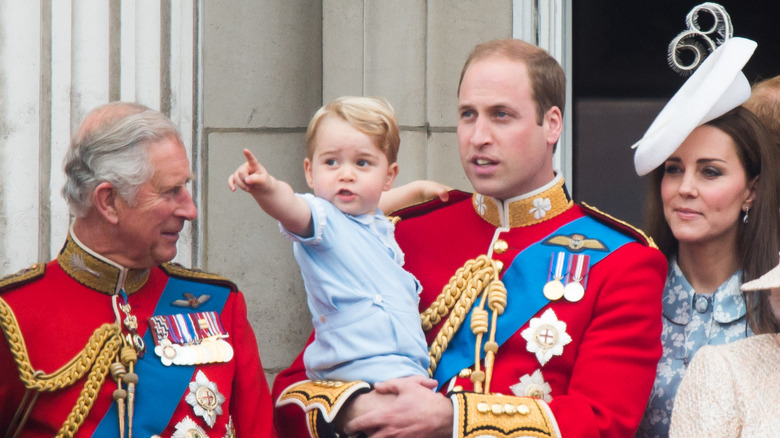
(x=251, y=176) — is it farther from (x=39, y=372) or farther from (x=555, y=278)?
(x=555, y=278)

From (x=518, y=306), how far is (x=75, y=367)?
1119 millimetres

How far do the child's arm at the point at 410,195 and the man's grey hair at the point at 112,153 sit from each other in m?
0.82

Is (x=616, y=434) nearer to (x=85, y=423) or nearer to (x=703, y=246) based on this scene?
(x=703, y=246)

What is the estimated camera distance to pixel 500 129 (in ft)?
10.7

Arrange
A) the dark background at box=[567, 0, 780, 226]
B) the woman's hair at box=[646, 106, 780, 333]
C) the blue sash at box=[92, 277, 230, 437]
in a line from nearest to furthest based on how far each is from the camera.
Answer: the blue sash at box=[92, 277, 230, 437] → the woman's hair at box=[646, 106, 780, 333] → the dark background at box=[567, 0, 780, 226]

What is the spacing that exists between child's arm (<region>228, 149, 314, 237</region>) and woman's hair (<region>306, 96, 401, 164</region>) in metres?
0.29

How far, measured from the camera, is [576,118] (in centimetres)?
513

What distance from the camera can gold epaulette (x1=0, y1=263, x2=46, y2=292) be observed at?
2939 mm

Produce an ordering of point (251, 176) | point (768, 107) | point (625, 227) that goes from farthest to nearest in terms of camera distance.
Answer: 1. point (768, 107)
2. point (625, 227)
3. point (251, 176)

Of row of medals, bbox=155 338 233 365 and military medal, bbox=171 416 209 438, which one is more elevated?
row of medals, bbox=155 338 233 365

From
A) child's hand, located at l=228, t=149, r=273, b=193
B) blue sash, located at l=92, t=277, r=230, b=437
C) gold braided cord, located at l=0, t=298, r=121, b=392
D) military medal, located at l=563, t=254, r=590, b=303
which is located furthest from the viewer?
military medal, located at l=563, t=254, r=590, b=303

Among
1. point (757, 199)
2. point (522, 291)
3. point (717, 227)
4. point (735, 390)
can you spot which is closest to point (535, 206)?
point (522, 291)

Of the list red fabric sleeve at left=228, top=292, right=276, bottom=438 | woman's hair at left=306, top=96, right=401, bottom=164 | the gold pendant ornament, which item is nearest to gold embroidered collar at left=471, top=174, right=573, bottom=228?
woman's hair at left=306, top=96, right=401, bottom=164

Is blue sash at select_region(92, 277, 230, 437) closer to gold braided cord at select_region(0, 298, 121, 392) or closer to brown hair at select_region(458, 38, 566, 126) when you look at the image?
gold braided cord at select_region(0, 298, 121, 392)
